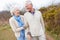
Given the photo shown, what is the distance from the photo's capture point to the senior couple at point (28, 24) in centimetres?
178

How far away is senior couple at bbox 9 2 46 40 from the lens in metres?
1.78

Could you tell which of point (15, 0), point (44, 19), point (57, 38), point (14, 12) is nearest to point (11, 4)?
point (15, 0)

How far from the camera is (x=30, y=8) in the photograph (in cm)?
176

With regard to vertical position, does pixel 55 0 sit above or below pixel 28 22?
above

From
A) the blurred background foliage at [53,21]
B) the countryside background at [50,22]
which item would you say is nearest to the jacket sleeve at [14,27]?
the countryside background at [50,22]

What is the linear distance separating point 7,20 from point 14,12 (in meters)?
0.20

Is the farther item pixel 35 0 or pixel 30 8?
pixel 35 0

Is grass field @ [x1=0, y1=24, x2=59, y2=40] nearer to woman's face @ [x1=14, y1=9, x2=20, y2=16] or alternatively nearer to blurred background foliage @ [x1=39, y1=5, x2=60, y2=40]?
blurred background foliage @ [x1=39, y1=5, x2=60, y2=40]

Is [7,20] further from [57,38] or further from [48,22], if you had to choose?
[57,38]

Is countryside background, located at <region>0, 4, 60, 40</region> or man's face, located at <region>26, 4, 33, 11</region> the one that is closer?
man's face, located at <region>26, 4, 33, 11</region>

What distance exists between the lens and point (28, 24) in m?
1.82

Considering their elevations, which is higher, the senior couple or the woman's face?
the woman's face

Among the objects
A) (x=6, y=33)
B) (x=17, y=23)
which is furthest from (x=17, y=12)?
(x=6, y=33)

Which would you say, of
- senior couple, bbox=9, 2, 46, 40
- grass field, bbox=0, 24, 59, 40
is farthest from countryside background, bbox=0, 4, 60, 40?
senior couple, bbox=9, 2, 46, 40
